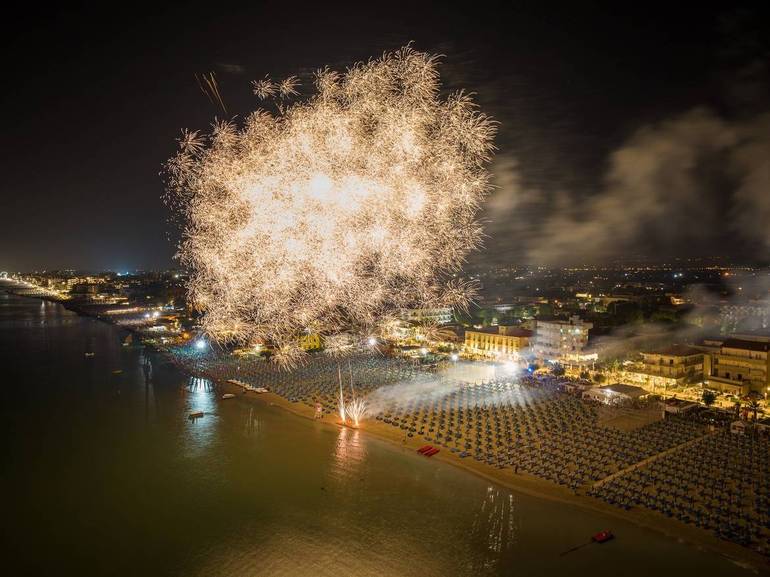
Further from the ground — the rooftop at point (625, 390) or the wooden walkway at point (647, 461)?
the rooftop at point (625, 390)

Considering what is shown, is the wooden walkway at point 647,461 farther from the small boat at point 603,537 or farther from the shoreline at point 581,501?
the small boat at point 603,537

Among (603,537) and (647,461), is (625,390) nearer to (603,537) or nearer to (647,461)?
(647,461)

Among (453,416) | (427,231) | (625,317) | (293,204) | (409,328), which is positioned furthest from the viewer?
(409,328)

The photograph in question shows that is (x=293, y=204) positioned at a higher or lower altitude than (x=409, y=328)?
higher

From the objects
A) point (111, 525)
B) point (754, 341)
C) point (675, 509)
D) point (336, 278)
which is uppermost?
point (336, 278)

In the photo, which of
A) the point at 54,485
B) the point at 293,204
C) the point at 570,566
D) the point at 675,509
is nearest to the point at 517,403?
the point at 675,509

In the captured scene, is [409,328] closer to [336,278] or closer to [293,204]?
[336,278]

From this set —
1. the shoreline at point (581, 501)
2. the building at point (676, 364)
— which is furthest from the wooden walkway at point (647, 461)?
the building at point (676, 364)
